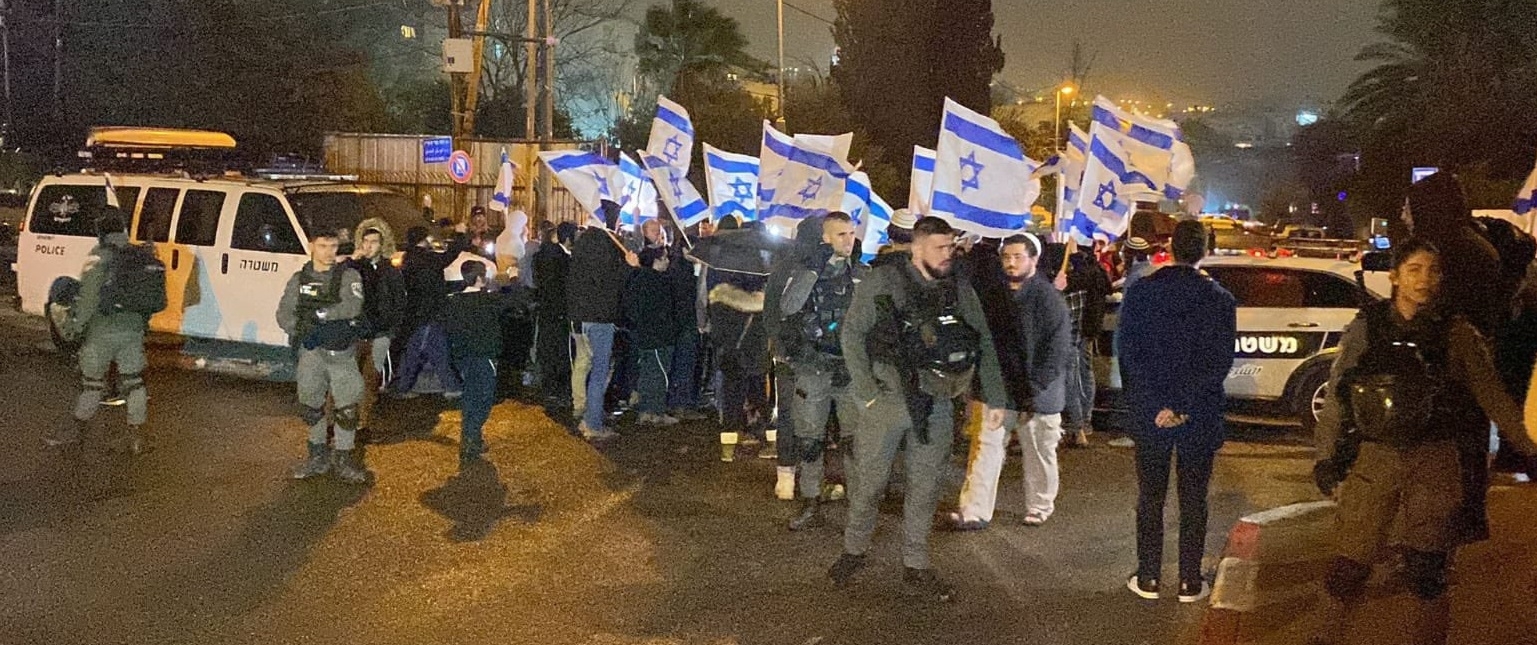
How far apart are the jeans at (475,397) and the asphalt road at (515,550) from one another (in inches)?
9.7

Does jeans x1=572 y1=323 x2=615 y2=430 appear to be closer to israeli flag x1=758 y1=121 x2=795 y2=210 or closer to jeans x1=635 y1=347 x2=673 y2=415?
jeans x1=635 y1=347 x2=673 y2=415

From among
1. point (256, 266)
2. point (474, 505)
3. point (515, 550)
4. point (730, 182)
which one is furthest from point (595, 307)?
point (256, 266)

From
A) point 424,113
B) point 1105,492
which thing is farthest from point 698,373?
point 424,113

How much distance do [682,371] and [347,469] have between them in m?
3.30

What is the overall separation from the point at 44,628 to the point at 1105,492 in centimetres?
591

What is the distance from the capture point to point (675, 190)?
10992 mm

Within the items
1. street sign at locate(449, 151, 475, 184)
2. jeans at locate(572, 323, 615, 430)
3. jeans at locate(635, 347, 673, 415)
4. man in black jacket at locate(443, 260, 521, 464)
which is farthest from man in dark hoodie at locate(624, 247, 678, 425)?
street sign at locate(449, 151, 475, 184)

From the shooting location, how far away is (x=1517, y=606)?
5121 mm

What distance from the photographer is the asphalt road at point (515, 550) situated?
564cm

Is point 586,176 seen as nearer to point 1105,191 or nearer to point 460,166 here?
point 1105,191

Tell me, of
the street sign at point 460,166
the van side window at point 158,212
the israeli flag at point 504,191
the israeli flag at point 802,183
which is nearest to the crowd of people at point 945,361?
the israeli flag at point 802,183

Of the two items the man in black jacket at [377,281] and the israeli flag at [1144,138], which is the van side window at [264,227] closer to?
the man in black jacket at [377,281]

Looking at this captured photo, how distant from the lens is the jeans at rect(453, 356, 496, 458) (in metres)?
8.40

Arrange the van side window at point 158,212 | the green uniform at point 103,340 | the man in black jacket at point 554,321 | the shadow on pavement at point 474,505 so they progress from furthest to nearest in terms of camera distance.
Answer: the van side window at point 158,212 < the man in black jacket at point 554,321 < the green uniform at point 103,340 < the shadow on pavement at point 474,505
